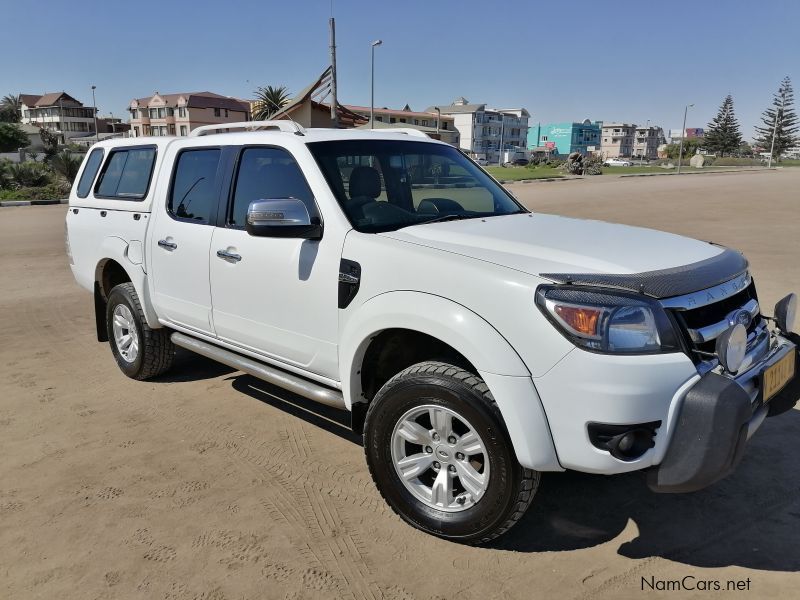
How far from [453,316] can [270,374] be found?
1.52 meters

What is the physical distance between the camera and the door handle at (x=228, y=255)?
3.86m

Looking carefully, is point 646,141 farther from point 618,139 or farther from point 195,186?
point 195,186

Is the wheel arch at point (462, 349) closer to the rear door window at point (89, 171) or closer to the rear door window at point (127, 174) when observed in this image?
the rear door window at point (127, 174)

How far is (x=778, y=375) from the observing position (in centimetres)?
296

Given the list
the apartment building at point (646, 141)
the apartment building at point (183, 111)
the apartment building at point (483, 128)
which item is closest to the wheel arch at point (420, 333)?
the apartment building at point (183, 111)

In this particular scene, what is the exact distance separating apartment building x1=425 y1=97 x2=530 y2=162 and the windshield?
10890 cm

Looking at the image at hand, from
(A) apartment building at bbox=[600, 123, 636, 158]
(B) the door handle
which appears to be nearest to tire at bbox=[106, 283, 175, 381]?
(B) the door handle

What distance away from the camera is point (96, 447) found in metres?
4.01

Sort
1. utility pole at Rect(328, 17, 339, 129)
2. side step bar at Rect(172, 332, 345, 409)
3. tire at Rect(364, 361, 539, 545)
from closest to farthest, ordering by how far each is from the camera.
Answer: tire at Rect(364, 361, 539, 545) → side step bar at Rect(172, 332, 345, 409) → utility pole at Rect(328, 17, 339, 129)

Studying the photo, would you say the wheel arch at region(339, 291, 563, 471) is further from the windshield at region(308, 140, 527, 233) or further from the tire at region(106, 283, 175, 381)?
the tire at region(106, 283, 175, 381)

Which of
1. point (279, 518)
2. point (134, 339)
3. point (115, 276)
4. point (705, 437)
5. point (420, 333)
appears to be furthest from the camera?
point (115, 276)

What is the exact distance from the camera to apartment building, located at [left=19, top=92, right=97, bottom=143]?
112 metres

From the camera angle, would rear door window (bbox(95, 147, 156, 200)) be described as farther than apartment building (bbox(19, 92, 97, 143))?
No

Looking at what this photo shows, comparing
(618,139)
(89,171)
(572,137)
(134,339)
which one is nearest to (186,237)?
(134,339)
